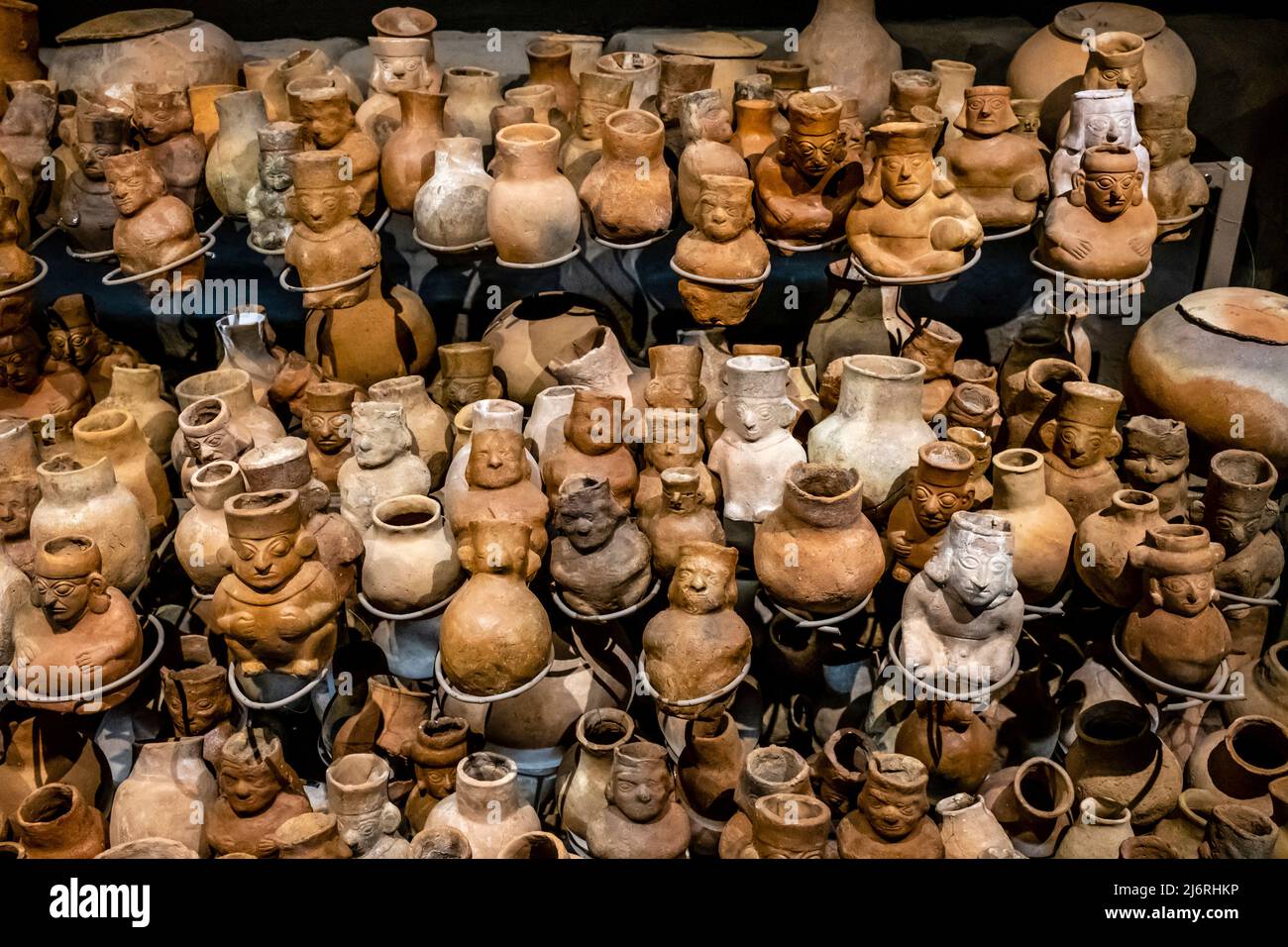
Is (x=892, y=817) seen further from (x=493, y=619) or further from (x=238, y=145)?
(x=238, y=145)

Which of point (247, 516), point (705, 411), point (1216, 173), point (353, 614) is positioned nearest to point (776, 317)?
point (705, 411)

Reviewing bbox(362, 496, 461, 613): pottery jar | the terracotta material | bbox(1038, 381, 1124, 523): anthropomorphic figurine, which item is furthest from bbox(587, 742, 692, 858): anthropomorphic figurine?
bbox(1038, 381, 1124, 523): anthropomorphic figurine

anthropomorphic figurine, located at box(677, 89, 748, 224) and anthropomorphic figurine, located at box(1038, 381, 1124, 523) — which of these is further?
anthropomorphic figurine, located at box(677, 89, 748, 224)

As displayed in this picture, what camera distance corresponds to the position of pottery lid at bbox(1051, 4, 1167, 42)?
4.40 m

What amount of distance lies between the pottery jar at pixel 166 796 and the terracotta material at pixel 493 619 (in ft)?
2.95

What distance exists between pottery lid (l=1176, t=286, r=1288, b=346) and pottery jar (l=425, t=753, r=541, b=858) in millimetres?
2509

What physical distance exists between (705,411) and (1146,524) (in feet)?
4.32

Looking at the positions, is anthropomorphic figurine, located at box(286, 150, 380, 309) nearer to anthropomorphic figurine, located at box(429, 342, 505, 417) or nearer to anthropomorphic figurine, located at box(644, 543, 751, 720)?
anthropomorphic figurine, located at box(429, 342, 505, 417)

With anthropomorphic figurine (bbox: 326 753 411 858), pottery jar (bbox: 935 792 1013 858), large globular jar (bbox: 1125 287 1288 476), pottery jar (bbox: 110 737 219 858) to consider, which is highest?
large globular jar (bbox: 1125 287 1288 476)

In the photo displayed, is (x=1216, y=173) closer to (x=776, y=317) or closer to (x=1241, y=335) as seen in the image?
(x=1241, y=335)

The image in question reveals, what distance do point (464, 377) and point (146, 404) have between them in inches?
40.8

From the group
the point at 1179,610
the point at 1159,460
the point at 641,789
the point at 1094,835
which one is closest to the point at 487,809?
the point at 641,789

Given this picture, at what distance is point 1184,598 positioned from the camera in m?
3.31

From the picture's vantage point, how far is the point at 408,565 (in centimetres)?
351
